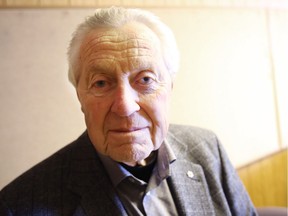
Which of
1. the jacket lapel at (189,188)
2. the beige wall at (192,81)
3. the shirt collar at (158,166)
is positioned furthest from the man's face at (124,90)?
the beige wall at (192,81)

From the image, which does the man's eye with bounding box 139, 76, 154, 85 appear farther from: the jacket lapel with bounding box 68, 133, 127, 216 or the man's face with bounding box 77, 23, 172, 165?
the jacket lapel with bounding box 68, 133, 127, 216

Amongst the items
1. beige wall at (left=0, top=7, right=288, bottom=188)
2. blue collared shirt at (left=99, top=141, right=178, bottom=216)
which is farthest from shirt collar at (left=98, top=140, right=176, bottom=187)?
beige wall at (left=0, top=7, right=288, bottom=188)

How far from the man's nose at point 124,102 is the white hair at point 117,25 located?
0.18 meters

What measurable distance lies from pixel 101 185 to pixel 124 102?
0.33m

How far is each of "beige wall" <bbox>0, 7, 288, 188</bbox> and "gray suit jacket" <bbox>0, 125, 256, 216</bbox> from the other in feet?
1.25

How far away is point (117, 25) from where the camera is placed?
0.81 meters

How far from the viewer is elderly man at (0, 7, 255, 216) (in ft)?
2.58

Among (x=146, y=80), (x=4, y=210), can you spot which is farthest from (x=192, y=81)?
(x=4, y=210)

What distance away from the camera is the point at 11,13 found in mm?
1216

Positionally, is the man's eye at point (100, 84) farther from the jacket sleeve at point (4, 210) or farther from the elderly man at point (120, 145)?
the jacket sleeve at point (4, 210)

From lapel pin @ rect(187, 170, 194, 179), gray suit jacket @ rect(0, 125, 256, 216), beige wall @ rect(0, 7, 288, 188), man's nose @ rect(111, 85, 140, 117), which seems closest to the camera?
man's nose @ rect(111, 85, 140, 117)

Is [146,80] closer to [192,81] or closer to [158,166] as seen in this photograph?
[158,166]

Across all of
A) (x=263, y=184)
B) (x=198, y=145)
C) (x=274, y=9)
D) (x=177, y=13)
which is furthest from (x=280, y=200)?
(x=177, y=13)

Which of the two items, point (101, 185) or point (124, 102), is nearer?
point (124, 102)
